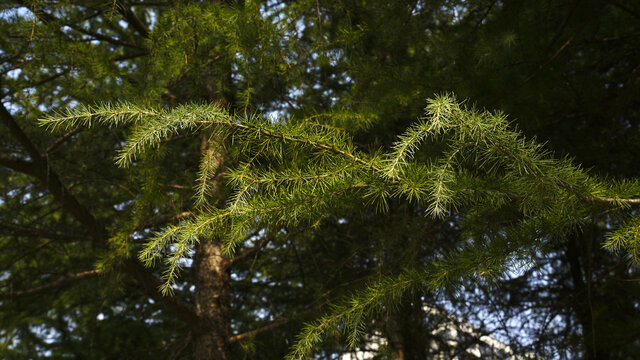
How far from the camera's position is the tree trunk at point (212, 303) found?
396 centimetres

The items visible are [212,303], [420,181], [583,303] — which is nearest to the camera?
[420,181]

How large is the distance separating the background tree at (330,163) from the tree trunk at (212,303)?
0.02 meters

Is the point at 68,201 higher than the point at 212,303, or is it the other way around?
the point at 68,201

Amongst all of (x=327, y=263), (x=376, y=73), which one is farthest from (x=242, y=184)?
(x=327, y=263)

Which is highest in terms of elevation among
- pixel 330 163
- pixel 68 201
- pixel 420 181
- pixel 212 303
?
pixel 68 201

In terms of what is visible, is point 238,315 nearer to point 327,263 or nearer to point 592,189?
point 327,263

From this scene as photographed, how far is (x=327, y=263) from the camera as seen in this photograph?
5.51 meters

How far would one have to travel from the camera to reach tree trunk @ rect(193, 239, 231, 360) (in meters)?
3.96

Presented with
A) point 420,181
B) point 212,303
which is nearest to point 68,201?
point 212,303

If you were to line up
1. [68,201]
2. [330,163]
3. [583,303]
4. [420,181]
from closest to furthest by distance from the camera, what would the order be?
[420,181], [330,163], [68,201], [583,303]

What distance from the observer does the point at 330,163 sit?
177 cm

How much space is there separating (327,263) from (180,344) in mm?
1776

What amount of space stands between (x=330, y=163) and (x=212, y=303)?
2786 millimetres

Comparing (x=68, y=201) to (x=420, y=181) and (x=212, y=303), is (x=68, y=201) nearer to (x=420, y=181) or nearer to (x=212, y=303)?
(x=212, y=303)
